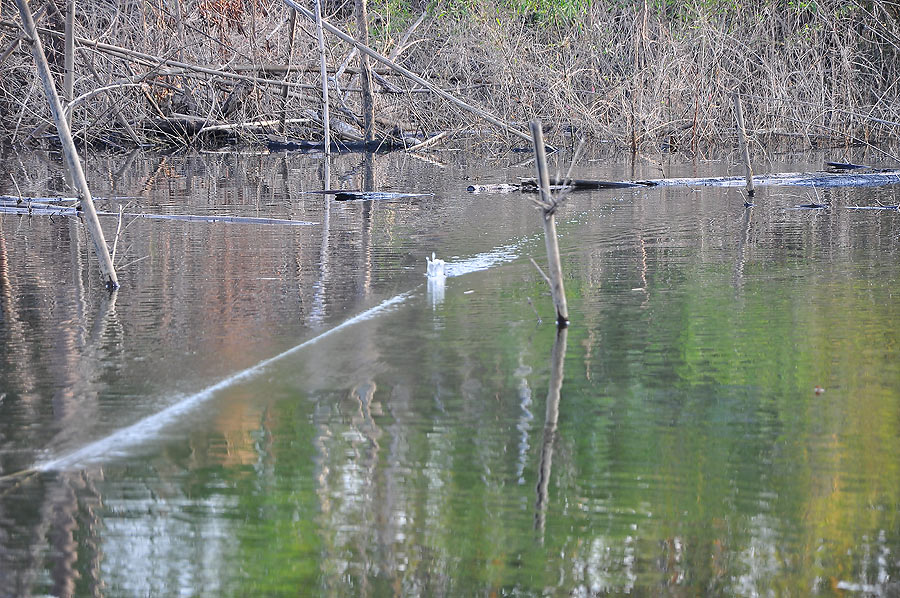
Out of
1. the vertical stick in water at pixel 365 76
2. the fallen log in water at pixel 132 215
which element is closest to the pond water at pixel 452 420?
the fallen log in water at pixel 132 215

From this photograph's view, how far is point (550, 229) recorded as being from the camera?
5.55 metres

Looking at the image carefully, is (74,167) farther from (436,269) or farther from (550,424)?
(550,424)

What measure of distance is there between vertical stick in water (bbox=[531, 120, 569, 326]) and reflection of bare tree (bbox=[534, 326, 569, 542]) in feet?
0.31

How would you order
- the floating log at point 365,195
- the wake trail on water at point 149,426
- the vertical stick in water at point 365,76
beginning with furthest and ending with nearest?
the vertical stick in water at point 365,76 < the floating log at point 365,195 < the wake trail on water at point 149,426

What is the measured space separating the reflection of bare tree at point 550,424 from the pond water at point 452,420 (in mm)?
14

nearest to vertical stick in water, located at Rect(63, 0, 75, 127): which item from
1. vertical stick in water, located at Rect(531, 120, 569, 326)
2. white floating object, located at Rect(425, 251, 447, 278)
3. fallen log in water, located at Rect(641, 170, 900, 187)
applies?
white floating object, located at Rect(425, 251, 447, 278)

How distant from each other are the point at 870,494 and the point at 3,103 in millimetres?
20126

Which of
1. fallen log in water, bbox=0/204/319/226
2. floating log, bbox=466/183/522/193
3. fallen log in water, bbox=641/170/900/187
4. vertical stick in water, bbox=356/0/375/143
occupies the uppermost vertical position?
vertical stick in water, bbox=356/0/375/143

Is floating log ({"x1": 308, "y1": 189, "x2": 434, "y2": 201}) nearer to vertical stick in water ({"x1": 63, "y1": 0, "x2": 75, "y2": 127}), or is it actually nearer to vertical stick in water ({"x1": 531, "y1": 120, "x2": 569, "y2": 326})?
vertical stick in water ({"x1": 63, "y1": 0, "x2": 75, "y2": 127})

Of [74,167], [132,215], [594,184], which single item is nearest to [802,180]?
[594,184]

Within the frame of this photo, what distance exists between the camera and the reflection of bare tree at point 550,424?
3.49m

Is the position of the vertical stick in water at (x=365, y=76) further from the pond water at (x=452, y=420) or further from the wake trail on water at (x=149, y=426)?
the wake trail on water at (x=149, y=426)

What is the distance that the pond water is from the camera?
315 cm

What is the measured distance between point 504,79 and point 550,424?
1670 centimetres
